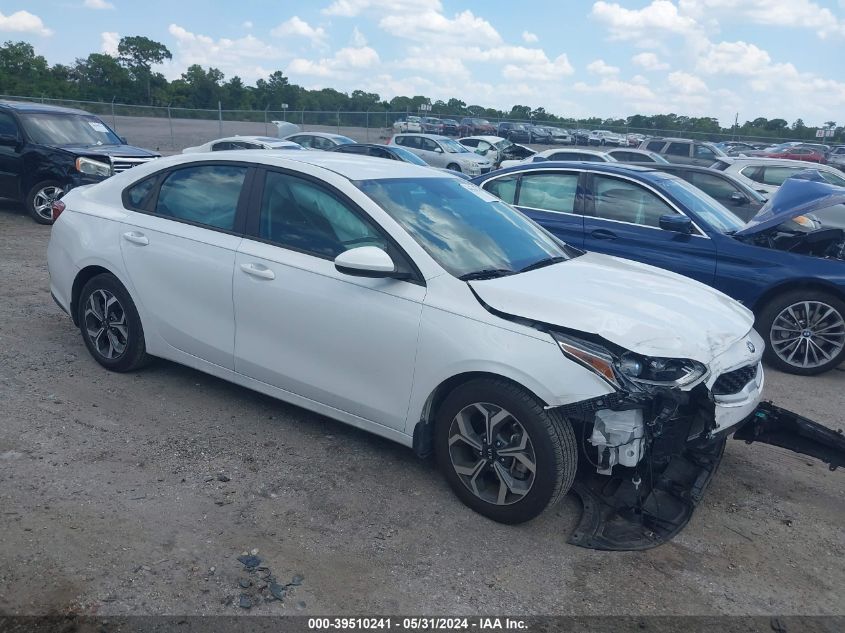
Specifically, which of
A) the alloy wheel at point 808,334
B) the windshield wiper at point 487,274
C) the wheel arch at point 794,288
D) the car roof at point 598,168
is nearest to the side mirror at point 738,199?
the car roof at point 598,168

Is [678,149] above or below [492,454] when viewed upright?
above

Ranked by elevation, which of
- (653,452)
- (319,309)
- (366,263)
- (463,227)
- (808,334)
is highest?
(463,227)

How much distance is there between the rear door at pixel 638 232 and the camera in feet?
23.3

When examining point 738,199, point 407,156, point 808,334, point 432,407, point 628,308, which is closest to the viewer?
point 628,308

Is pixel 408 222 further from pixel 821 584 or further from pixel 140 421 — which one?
pixel 821 584

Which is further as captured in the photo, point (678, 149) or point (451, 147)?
point (451, 147)

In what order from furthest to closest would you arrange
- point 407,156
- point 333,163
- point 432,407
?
point 407,156 → point 333,163 → point 432,407

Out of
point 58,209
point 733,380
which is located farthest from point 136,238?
point 733,380

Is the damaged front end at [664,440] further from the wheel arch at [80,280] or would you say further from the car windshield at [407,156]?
the car windshield at [407,156]

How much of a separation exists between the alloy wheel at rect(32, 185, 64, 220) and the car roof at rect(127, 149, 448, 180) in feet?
24.2

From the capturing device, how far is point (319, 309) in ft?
13.8

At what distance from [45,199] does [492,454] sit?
10394 mm

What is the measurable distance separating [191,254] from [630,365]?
2.86 m

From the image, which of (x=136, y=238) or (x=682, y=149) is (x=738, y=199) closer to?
(x=136, y=238)
